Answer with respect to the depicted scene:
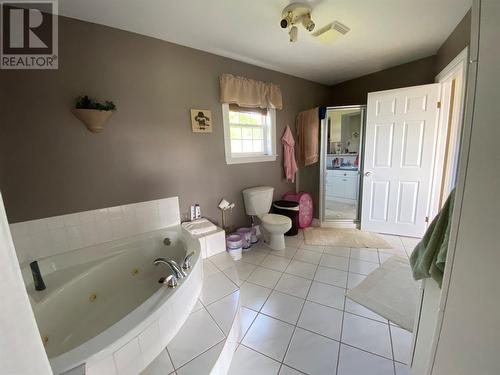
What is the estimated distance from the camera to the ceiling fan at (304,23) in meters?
1.64

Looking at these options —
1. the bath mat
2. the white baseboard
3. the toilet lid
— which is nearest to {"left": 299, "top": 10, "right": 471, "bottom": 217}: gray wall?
the white baseboard

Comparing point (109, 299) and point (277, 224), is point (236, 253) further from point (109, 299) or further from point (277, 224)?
point (109, 299)

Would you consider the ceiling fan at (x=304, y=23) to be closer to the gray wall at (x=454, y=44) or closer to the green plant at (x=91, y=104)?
the gray wall at (x=454, y=44)

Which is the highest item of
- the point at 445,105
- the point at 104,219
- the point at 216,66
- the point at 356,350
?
the point at 216,66

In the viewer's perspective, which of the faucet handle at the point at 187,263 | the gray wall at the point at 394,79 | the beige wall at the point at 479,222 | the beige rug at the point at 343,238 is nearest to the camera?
the beige wall at the point at 479,222

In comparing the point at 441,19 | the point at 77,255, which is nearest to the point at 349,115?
the point at 441,19

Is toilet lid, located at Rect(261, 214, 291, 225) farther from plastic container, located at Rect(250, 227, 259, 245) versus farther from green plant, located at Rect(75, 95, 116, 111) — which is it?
green plant, located at Rect(75, 95, 116, 111)

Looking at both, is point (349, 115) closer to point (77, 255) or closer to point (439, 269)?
point (439, 269)

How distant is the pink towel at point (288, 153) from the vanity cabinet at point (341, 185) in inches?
24.1

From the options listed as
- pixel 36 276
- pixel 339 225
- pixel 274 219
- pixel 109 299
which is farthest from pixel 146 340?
pixel 339 225

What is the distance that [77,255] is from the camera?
172 centimetres

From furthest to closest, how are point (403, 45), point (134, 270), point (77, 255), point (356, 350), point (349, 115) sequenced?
1. point (349, 115)
2. point (403, 45)
3. point (134, 270)
4. point (77, 255)
5. point (356, 350)

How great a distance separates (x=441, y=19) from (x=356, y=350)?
282 cm

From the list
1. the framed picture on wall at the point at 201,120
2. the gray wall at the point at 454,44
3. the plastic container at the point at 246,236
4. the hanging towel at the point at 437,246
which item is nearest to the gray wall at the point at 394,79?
the gray wall at the point at 454,44
